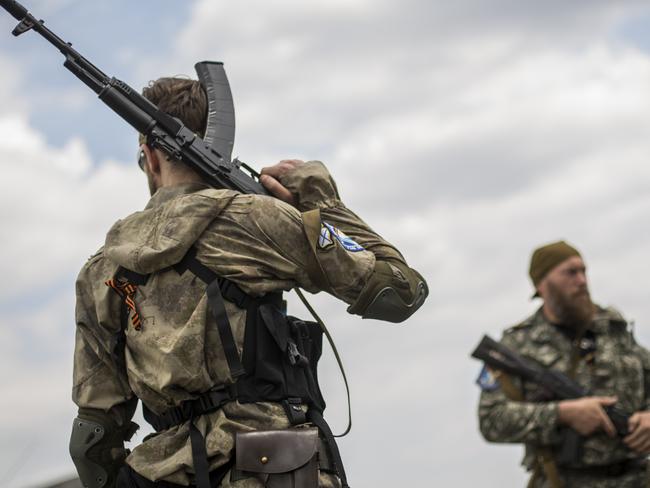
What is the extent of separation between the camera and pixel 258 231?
11.7 feet

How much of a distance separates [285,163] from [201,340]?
0.89m

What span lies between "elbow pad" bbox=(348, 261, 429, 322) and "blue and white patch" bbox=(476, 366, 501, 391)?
89.2 inches

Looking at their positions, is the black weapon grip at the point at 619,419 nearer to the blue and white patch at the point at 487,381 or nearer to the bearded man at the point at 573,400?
the bearded man at the point at 573,400

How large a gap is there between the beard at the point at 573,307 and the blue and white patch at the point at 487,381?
51 cm

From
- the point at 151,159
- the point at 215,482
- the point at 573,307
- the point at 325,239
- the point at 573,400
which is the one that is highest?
the point at 151,159

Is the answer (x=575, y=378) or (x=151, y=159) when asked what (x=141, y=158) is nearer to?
(x=151, y=159)

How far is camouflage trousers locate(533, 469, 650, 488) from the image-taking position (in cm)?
572

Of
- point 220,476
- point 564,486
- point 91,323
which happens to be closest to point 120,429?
point 91,323

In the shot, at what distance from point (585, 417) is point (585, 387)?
256 millimetres

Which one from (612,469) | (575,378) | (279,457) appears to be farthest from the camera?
(575,378)

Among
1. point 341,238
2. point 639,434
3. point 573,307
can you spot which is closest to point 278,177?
point 341,238

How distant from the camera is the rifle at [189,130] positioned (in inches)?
155

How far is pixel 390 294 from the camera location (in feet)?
12.1

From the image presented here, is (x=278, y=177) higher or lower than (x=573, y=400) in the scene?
higher
